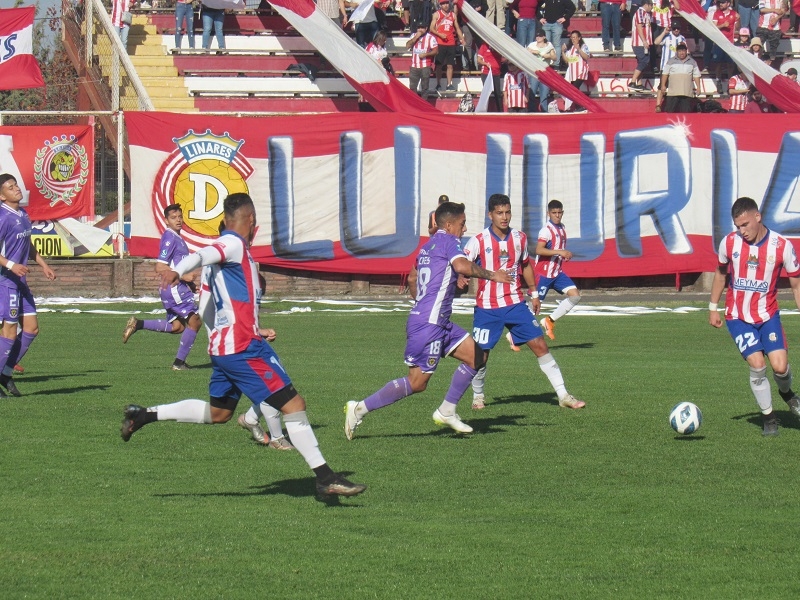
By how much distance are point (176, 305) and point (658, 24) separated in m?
19.1

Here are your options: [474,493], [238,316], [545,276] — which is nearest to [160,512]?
[238,316]

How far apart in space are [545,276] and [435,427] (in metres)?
7.60

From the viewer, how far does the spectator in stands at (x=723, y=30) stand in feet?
102

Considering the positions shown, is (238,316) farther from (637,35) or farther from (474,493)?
(637,35)

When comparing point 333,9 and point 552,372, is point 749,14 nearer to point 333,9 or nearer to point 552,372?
point 333,9

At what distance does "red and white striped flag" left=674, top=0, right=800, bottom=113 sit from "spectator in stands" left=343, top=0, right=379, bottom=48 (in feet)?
24.6

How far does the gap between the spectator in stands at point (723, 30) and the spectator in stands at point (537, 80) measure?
14.7 feet

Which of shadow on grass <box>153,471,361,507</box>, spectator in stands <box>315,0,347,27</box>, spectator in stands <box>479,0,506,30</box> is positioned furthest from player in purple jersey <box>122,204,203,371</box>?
spectator in stands <box>479,0,506,30</box>

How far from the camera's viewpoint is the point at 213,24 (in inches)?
1224

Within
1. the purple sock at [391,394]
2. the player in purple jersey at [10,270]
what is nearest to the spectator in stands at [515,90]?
the player in purple jersey at [10,270]

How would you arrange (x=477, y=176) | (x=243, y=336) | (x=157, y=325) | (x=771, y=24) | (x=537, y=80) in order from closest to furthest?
(x=243, y=336) < (x=157, y=325) < (x=477, y=176) < (x=537, y=80) < (x=771, y=24)

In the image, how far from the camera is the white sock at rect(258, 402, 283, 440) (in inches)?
379

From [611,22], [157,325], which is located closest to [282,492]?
[157,325]

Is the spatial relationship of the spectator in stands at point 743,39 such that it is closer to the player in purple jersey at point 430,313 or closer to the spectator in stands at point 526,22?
the spectator in stands at point 526,22
